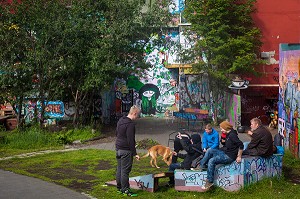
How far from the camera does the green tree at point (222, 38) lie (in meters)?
22.6

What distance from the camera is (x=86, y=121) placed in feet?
75.5

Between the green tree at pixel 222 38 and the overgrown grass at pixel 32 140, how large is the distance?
7908 mm

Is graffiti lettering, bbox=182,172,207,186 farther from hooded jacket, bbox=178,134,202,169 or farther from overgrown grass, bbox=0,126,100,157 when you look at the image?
overgrown grass, bbox=0,126,100,157

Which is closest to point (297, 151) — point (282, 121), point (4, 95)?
point (282, 121)

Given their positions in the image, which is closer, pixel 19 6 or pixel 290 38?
pixel 19 6

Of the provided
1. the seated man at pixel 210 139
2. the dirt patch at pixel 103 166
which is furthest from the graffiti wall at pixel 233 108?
the seated man at pixel 210 139

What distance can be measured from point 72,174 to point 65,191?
1.92 metres

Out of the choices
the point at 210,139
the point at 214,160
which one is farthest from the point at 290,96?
the point at 214,160

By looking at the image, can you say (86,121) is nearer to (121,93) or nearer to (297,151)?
(121,93)

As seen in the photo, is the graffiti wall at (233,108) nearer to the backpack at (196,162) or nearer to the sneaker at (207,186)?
the backpack at (196,162)

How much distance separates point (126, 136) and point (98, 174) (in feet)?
8.90

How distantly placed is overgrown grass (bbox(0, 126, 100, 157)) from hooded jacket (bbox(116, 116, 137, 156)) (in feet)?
23.1

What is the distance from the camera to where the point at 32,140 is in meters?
17.1

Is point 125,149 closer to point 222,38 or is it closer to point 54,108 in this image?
point 54,108
